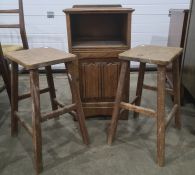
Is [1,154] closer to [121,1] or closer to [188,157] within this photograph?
[188,157]

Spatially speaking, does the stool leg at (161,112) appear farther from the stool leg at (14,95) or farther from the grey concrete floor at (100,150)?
the stool leg at (14,95)

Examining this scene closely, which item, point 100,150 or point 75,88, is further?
point 100,150

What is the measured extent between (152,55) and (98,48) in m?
0.44

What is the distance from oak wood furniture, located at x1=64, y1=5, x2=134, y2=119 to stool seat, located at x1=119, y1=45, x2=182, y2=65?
8.2 inches

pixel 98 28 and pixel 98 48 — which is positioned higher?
pixel 98 28

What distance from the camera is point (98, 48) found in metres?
1.65

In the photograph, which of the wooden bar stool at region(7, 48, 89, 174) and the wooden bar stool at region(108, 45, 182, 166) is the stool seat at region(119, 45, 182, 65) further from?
the wooden bar stool at region(7, 48, 89, 174)

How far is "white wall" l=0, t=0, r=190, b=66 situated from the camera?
284 centimetres

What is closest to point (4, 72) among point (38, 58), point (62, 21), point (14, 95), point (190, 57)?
point (14, 95)

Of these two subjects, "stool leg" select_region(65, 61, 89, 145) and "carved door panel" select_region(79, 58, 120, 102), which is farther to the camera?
"carved door panel" select_region(79, 58, 120, 102)

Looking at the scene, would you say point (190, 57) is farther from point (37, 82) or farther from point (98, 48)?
point (37, 82)

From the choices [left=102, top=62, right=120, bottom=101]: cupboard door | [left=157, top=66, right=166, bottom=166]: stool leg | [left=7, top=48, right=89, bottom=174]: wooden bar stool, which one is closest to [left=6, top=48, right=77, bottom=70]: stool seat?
[left=7, top=48, right=89, bottom=174]: wooden bar stool

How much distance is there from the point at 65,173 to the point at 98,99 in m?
0.64

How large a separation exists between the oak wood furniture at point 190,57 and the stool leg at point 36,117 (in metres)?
1.15
